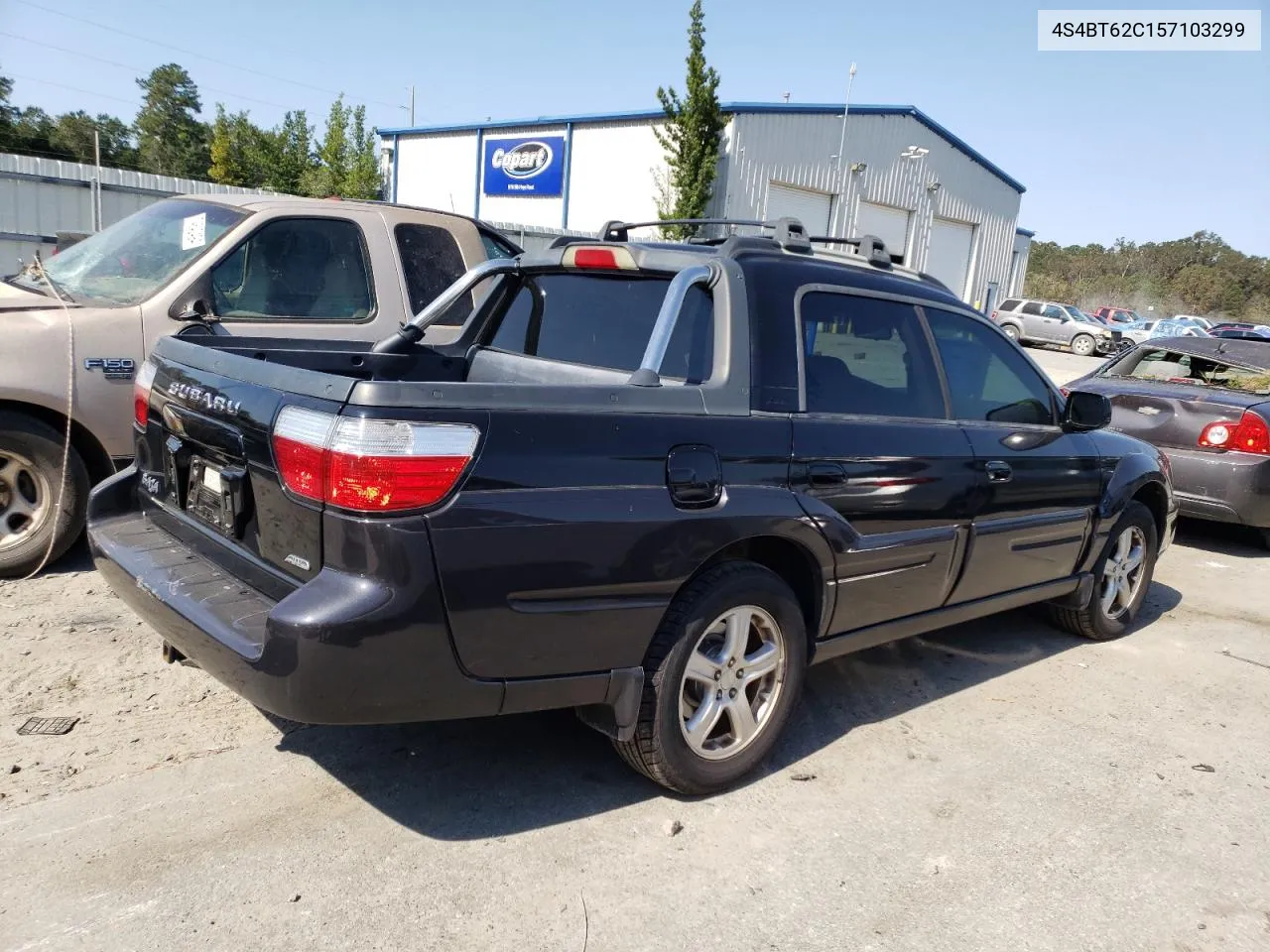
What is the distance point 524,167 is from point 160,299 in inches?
1143

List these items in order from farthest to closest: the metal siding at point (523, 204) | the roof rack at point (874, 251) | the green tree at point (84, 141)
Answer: the green tree at point (84, 141) < the metal siding at point (523, 204) < the roof rack at point (874, 251)

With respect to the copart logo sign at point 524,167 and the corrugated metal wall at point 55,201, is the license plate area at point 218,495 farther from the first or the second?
the copart logo sign at point 524,167

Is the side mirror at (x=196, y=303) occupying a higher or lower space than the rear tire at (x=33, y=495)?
higher

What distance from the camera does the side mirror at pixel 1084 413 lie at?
4.52 meters

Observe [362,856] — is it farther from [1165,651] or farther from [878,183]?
[878,183]

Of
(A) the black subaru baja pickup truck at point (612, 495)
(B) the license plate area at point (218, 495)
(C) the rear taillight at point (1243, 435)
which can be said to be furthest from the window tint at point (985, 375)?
(C) the rear taillight at point (1243, 435)

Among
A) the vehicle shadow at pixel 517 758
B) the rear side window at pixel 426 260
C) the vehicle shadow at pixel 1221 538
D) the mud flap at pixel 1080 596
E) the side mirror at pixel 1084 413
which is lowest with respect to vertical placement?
the vehicle shadow at pixel 517 758

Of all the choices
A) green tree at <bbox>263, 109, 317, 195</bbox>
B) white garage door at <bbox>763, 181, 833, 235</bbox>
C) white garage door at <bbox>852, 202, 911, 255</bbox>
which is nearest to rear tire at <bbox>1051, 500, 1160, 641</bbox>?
white garage door at <bbox>763, 181, 833, 235</bbox>

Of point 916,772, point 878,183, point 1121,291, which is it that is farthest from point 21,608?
point 1121,291

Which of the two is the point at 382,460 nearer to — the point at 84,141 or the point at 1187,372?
the point at 1187,372

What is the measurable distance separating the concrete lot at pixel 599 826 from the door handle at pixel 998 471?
1027mm

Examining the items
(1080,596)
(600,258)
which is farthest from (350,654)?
A: (1080,596)

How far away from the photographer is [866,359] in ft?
12.3

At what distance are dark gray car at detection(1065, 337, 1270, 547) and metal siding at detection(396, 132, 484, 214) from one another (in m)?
28.4
